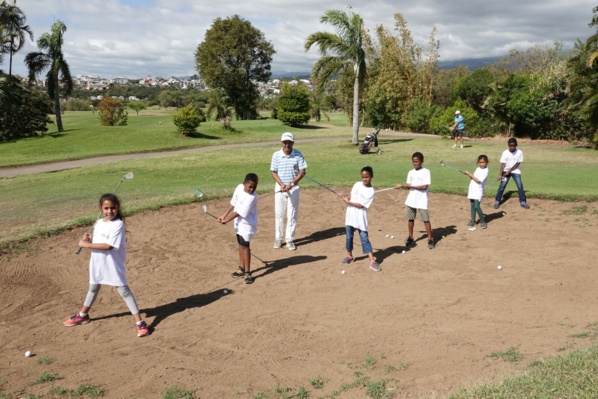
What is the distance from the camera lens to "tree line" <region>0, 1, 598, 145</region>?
1088 inches

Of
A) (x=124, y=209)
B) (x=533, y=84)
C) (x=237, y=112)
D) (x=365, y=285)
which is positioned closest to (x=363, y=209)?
(x=365, y=285)

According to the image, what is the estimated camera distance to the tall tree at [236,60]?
57.4 metres

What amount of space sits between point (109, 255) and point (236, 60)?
182ft

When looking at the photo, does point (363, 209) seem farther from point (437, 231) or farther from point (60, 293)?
point (60, 293)

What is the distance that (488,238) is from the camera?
11.6 metres

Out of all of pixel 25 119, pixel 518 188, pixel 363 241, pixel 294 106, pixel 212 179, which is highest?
pixel 294 106

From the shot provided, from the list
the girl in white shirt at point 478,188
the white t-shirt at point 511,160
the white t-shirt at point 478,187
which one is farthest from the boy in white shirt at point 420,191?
the white t-shirt at point 511,160

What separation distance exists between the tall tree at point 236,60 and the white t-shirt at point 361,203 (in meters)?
51.0

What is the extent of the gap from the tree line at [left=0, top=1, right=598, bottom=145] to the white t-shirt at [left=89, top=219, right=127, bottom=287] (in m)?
21.2

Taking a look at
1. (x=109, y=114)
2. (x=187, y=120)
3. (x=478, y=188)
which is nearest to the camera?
(x=478, y=188)

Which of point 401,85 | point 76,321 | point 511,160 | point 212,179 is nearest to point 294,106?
point 401,85

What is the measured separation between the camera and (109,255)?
7.14 m

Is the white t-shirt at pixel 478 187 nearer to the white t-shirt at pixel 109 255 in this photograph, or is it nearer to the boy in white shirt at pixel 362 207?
the boy in white shirt at pixel 362 207

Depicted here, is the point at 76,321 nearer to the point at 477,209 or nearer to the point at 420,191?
the point at 420,191
